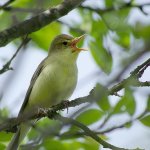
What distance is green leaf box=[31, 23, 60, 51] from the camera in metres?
4.64

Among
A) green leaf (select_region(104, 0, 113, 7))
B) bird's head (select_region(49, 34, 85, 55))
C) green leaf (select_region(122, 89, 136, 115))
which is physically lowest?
green leaf (select_region(122, 89, 136, 115))

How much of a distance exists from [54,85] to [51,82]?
0.06m

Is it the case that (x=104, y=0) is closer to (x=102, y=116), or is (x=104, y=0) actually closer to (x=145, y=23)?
(x=102, y=116)

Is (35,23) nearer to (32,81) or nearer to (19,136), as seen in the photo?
(19,136)

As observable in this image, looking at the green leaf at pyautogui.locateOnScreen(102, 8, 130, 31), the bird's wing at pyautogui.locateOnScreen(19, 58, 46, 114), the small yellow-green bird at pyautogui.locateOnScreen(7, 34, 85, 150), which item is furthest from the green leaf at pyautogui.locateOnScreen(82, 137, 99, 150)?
the bird's wing at pyautogui.locateOnScreen(19, 58, 46, 114)

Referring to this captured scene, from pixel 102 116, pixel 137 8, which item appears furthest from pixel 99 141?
pixel 137 8

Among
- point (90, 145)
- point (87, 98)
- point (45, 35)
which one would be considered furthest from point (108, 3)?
point (87, 98)

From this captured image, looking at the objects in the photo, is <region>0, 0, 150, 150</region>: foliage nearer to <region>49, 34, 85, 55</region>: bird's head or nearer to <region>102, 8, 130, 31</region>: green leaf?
<region>102, 8, 130, 31</region>: green leaf

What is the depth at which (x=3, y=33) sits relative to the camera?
3373 millimetres

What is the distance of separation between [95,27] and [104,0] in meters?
0.30

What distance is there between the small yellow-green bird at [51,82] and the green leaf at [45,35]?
1.05 ft

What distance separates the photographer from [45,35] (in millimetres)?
4762

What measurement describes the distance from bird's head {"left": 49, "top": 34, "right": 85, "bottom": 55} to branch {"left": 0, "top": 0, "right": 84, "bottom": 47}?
86.9 inches

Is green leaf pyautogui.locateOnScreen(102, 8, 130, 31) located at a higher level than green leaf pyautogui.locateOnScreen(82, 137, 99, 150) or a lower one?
higher
